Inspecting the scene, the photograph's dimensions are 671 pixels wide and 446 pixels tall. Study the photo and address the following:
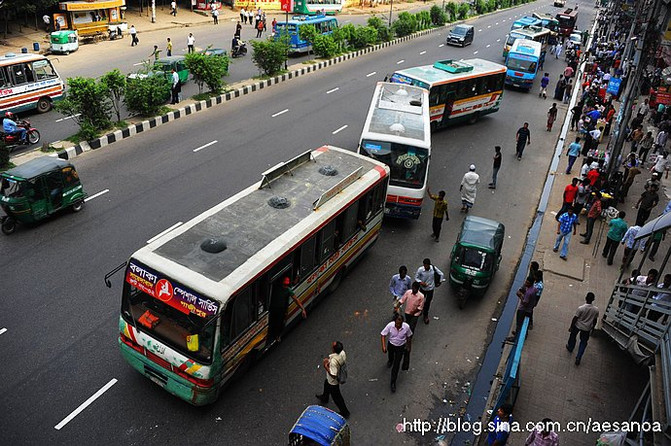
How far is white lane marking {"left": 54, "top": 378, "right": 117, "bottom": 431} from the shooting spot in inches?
297

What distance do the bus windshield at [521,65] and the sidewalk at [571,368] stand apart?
60.4 ft

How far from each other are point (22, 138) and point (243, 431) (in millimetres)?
13223

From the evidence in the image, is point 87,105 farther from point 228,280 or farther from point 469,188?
point 228,280

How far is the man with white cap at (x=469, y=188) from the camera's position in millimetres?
14348

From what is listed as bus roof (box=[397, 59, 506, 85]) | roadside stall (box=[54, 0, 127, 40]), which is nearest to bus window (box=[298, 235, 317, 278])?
bus roof (box=[397, 59, 506, 85])

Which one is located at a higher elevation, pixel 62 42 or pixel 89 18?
pixel 89 18

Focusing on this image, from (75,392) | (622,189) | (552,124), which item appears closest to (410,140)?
(622,189)

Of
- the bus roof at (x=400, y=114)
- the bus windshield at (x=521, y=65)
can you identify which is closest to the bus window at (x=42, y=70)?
Result: the bus roof at (x=400, y=114)

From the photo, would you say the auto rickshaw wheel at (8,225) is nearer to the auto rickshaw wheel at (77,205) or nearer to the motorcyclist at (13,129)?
the auto rickshaw wheel at (77,205)

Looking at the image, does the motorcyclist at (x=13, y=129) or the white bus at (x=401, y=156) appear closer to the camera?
the white bus at (x=401, y=156)

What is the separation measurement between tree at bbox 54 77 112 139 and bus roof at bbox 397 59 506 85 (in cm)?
1097

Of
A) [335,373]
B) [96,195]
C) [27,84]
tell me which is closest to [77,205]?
[96,195]

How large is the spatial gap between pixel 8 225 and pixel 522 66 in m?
26.3

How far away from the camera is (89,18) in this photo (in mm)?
31688
